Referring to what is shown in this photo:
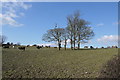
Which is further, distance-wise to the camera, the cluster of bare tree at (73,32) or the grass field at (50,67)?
the cluster of bare tree at (73,32)

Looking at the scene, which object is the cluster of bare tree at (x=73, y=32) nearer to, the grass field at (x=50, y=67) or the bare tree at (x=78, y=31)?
the bare tree at (x=78, y=31)

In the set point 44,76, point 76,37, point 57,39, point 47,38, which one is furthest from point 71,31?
point 44,76

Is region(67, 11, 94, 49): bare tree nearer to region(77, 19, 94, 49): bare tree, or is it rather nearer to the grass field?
region(77, 19, 94, 49): bare tree

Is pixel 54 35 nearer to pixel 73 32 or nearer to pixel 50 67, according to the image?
pixel 73 32

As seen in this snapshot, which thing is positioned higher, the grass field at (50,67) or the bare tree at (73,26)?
the bare tree at (73,26)

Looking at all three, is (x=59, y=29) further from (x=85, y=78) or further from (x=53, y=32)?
(x=85, y=78)

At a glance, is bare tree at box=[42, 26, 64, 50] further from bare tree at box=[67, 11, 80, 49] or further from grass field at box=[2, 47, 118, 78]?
grass field at box=[2, 47, 118, 78]

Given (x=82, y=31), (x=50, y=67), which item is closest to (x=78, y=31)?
(x=82, y=31)

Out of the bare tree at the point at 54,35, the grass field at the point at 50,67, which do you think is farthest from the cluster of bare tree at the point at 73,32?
the grass field at the point at 50,67

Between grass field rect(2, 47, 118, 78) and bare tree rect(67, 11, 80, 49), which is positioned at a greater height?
bare tree rect(67, 11, 80, 49)

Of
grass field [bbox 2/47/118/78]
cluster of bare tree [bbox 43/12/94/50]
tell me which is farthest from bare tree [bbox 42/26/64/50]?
grass field [bbox 2/47/118/78]

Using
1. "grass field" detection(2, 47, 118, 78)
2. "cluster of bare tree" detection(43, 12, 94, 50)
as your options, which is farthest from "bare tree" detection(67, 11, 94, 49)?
"grass field" detection(2, 47, 118, 78)

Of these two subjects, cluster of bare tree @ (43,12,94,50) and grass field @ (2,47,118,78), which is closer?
grass field @ (2,47,118,78)

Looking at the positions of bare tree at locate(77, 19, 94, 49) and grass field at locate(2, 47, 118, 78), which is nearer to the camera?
grass field at locate(2, 47, 118, 78)
